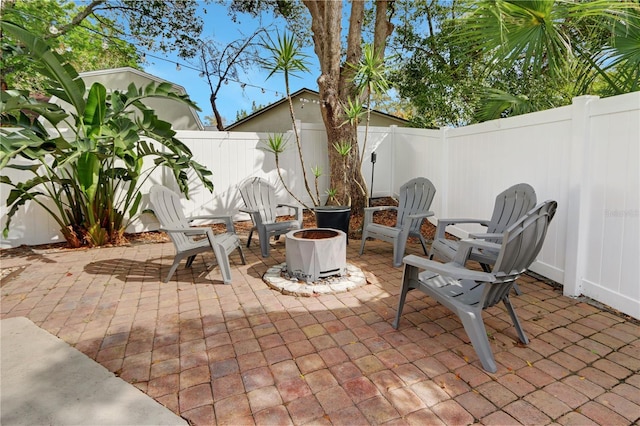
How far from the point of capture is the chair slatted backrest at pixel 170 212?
394 centimetres

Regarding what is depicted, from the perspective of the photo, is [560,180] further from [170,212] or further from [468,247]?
[170,212]

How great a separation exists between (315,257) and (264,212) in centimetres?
195

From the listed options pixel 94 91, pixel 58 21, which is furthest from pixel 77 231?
pixel 58 21

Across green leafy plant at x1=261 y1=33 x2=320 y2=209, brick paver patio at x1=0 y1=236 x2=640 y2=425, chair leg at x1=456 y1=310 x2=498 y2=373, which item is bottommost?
brick paver patio at x1=0 y1=236 x2=640 y2=425

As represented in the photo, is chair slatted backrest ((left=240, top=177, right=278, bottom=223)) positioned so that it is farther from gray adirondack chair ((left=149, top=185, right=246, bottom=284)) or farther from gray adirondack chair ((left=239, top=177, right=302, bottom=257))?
gray adirondack chair ((left=149, top=185, right=246, bottom=284))

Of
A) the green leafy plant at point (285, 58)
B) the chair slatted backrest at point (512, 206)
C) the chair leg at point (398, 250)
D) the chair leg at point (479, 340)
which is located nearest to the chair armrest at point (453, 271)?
the chair leg at point (479, 340)

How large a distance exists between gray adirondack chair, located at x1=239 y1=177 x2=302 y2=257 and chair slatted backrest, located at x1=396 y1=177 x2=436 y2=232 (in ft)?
5.03

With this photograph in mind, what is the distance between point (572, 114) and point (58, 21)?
1487cm

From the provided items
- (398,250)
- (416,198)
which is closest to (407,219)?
(398,250)

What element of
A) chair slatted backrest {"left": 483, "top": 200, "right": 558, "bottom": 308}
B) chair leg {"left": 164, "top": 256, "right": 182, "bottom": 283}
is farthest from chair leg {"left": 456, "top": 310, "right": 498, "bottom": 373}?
chair leg {"left": 164, "top": 256, "right": 182, "bottom": 283}

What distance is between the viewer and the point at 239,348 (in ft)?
8.34

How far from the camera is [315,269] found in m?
3.74

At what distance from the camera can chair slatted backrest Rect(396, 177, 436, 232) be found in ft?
15.8

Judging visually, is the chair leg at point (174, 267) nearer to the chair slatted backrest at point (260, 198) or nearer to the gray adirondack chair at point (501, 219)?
the chair slatted backrest at point (260, 198)
